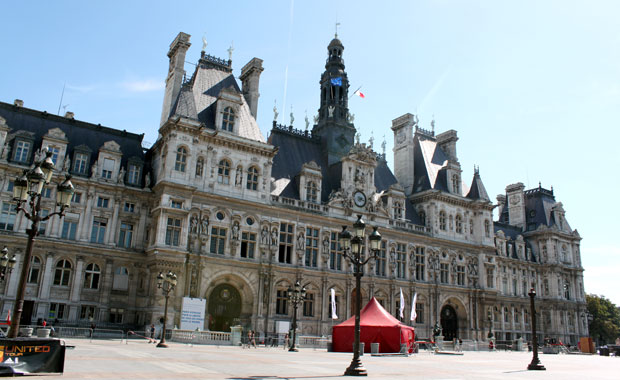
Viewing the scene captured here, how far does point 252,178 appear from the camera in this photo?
144ft

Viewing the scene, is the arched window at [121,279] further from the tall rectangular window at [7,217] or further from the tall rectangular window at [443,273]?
the tall rectangular window at [443,273]

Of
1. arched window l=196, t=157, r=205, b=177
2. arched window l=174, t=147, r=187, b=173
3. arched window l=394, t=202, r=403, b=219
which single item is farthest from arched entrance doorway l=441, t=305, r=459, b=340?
arched window l=174, t=147, r=187, b=173

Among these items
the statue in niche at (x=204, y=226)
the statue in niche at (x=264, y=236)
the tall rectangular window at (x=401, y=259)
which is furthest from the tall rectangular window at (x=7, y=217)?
the tall rectangular window at (x=401, y=259)


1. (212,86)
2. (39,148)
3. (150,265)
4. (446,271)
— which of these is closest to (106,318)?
(150,265)

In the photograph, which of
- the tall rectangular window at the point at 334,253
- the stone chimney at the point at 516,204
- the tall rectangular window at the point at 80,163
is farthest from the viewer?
the stone chimney at the point at 516,204

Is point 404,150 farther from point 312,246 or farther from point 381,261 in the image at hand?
point 312,246

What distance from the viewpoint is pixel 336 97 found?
55344 mm

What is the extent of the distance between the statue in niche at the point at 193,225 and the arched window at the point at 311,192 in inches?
438

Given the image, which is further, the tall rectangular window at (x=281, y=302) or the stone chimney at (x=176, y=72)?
the stone chimney at (x=176, y=72)

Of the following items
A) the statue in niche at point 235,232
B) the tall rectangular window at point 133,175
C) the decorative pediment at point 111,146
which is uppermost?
the decorative pediment at point 111,146

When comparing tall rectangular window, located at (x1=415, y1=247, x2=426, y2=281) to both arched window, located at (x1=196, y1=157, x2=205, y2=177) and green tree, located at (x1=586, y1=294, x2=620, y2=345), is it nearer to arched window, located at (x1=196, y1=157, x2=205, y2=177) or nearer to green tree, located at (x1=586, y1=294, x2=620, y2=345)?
arched window, located at (x1=196, y1=157, x2=205, y2=177)

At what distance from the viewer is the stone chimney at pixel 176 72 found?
4481 centimetres

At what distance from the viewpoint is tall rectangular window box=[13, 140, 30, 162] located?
122ft

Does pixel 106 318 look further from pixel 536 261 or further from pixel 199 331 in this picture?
pixel 536 261
